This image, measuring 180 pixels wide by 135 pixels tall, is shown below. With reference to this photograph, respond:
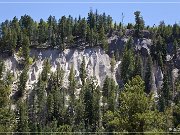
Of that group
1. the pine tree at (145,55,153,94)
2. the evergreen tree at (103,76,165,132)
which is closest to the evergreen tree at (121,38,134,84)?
the pine tree at (145,55,153,94)

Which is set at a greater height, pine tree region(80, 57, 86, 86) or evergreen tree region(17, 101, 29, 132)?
pine tree region(80, 57, 86, 86)

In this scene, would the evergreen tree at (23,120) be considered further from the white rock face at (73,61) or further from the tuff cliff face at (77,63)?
the white rock face at (73,61)

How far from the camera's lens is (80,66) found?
6791 inches

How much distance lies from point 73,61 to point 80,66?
4.75m

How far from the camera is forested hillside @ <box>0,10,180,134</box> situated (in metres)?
131

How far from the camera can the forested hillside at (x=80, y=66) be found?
429 feet

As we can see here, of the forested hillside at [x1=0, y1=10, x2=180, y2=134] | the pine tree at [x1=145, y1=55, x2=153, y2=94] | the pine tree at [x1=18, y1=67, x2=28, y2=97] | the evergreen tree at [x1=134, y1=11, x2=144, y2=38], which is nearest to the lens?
the forested hillside at [x1=0, y1=10, x2=180, y2=134]

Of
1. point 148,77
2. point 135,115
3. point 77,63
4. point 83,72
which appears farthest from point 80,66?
point 135,115

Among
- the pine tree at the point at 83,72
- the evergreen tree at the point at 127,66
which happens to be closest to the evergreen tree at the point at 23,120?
the pine tree at the point at 83,72

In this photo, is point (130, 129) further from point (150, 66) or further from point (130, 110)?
point (150, 66)

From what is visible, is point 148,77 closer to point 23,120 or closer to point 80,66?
point 80,66

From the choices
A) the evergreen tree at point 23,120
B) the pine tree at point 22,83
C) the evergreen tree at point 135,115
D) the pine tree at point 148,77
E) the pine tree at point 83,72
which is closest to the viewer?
the evergreen tree at point 135,115

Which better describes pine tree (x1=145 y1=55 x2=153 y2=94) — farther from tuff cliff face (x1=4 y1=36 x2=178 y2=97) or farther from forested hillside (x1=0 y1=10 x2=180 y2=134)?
tuff cliff face (x1=4 y1=36 x2=178 y2=97)

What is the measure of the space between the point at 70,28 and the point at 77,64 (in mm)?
16998
